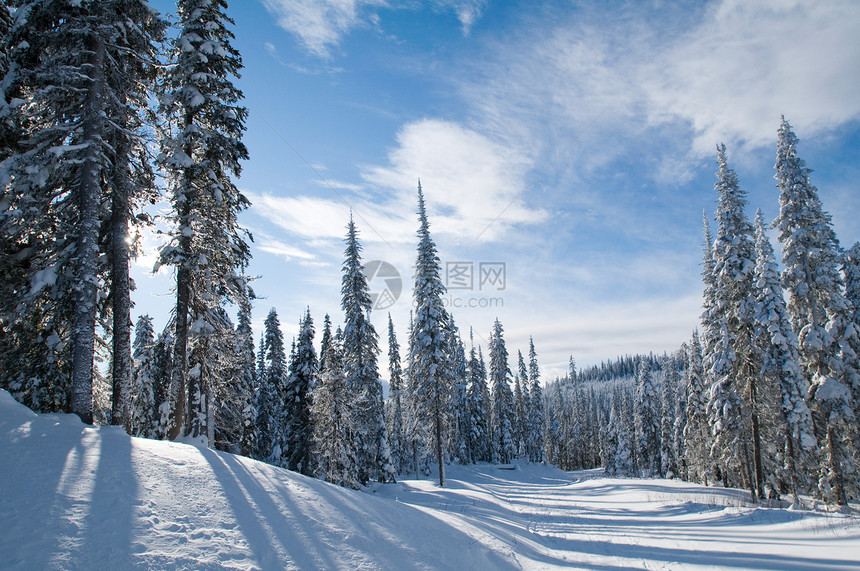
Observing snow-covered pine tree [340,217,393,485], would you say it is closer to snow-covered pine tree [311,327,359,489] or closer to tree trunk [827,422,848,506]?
snow-covered pine tree [311,327,359,489]

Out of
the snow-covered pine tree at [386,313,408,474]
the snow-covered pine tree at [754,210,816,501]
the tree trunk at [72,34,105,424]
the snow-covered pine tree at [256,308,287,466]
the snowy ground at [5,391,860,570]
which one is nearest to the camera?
the snowy ground at [5,391,860,570]

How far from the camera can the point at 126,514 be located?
5.86 meters

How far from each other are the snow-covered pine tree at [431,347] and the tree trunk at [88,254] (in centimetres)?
2092

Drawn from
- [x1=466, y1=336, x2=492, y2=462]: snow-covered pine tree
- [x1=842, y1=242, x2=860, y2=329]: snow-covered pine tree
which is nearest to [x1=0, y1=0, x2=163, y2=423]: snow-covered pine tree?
[x1=842, y1=242, x2=860, y2=329]: snow-covered pine tree

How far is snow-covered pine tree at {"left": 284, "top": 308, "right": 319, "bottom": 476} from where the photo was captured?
3112 cm

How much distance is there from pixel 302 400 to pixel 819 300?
→ 112ft

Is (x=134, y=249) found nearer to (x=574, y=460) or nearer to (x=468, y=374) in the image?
(x=468, y=374)

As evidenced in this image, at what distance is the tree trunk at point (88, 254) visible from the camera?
1123cm

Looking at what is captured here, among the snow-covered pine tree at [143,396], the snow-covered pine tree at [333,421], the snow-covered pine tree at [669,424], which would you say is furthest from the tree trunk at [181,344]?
the snow-covered pine tree at [669,424]

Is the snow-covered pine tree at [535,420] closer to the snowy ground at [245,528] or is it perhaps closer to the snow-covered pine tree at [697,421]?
the snow-covered pine tree at [697,421]

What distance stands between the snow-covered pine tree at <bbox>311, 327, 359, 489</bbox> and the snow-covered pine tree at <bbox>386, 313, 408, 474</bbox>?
22.7m

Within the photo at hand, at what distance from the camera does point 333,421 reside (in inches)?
1098

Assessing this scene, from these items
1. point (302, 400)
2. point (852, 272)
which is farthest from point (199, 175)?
point (852, 272)

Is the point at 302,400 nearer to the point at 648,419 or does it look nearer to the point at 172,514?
the point at 172,514
